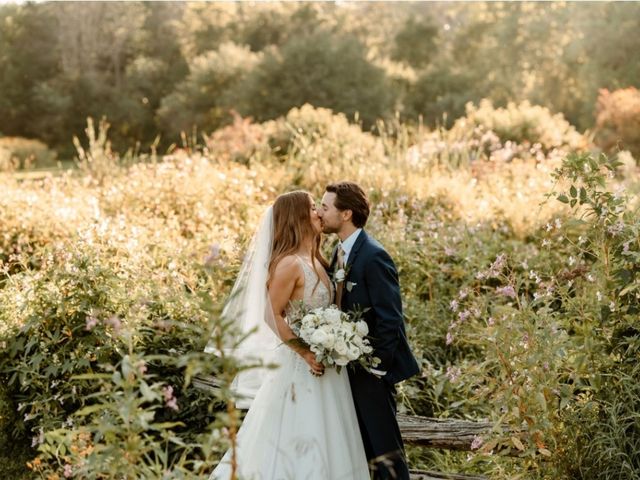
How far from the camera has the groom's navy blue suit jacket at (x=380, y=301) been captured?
408 centimetres

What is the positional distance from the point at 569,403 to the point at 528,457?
34 cm

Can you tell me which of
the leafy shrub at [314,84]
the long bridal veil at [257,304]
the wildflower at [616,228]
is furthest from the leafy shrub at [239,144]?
the wildflower at [616,228]

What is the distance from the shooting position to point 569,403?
13.2ft

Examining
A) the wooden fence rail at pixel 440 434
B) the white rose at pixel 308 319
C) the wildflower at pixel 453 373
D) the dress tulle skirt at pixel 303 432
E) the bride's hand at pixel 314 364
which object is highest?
the white rose at pixel 308 319

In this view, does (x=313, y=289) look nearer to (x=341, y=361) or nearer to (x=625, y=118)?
(x=341, y=361)

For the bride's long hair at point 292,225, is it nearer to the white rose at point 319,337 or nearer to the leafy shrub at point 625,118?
the white rose at point 319,337

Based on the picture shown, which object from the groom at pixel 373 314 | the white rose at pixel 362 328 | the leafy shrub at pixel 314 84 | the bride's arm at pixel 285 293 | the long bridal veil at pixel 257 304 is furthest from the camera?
the leafy shrub at pixel 314 84

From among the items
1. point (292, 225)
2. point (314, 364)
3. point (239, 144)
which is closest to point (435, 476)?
point (314, 364)

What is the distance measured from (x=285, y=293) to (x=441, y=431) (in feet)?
4.30

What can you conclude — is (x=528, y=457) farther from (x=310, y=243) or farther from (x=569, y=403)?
(x=310, y=243)

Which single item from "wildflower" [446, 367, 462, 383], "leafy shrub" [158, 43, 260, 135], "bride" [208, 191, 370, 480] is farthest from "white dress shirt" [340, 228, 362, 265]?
"leafy shrub" [158, 43, 260, 135]

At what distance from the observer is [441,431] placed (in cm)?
473

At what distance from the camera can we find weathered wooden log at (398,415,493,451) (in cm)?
461

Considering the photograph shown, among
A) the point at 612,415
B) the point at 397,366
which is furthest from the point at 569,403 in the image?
the point at 397,366
